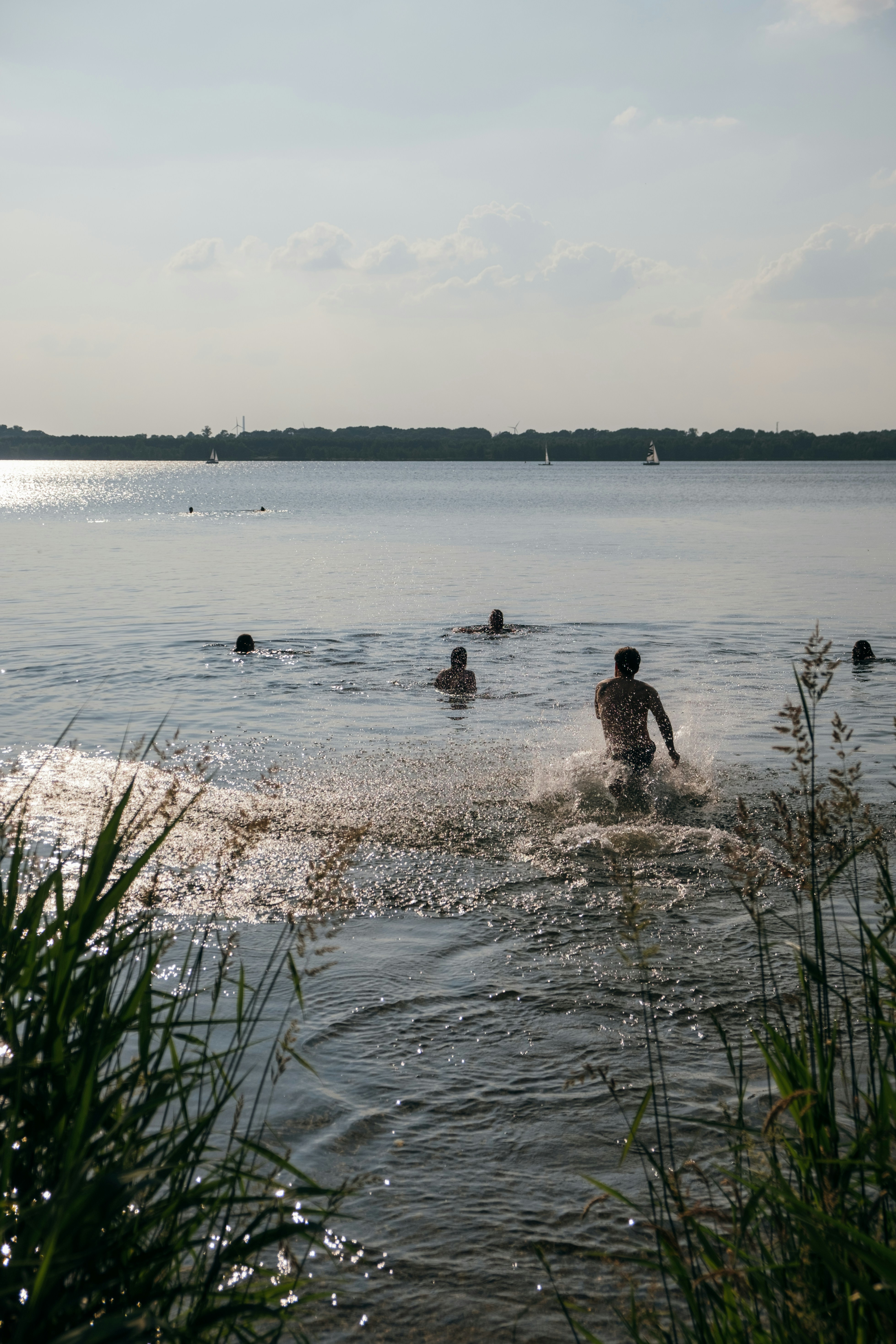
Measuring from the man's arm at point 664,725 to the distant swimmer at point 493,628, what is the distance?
38.1 ft

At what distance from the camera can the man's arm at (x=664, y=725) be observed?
10.5 metres

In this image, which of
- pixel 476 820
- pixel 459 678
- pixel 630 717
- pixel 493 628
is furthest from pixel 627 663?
pixel 493 628

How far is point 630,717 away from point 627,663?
625 mm

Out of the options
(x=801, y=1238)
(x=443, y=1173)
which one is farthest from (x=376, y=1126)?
(x=801, y=1238)

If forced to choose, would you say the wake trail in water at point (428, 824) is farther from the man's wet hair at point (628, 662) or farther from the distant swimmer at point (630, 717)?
the man's wet hair at point (628, 662)

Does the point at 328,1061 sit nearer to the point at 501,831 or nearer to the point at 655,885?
the point at 655,885

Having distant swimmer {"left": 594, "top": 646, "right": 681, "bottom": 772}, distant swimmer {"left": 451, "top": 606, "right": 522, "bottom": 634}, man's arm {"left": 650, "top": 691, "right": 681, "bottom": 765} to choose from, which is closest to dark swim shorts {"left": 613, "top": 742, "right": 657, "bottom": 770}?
distant swimmer {"left": 594, "top": 646, "right": 681, "bottom": 772}

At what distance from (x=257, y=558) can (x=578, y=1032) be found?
4220cm

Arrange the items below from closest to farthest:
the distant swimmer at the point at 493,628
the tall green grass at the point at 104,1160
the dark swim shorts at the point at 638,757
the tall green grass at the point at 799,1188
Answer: the tall green grass at the point at 104,1160, the tall green grass at the point at 799,1188, the dark swim shorts at the point at 638,757, the distant swimmer at the point at 493,628

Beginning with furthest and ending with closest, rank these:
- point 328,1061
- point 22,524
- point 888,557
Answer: point 22,524 → point 888,557 → point 328,1061

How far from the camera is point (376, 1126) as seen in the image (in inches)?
179

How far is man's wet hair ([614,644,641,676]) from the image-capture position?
11039mm

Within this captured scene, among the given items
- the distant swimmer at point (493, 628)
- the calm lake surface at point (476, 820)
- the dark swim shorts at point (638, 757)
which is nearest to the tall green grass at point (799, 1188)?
the calm lake surface at point (476, 820)

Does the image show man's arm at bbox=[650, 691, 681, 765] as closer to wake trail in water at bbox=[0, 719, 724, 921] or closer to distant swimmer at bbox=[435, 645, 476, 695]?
wake trail in water at bbox=[0, 719, 724, 921]
